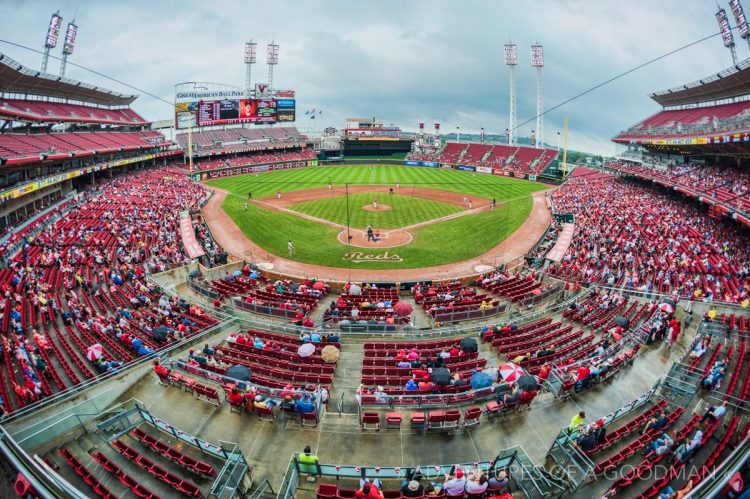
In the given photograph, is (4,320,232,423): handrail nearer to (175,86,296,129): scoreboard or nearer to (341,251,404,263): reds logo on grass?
(341,251,404,263): reds logo on grass

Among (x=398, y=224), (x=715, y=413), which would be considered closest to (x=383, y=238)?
(x=398, y=224)

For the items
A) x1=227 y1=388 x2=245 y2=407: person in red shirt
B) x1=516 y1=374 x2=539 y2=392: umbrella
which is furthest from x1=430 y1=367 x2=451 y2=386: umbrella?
x1=227 y1=388 x2=245 y2=407: person in red shirt

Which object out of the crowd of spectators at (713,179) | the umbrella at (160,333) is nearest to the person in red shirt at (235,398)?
the umbrella at (160,333)

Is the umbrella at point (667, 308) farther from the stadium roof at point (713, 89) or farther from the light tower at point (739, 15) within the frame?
the light tower at point (739, 15)

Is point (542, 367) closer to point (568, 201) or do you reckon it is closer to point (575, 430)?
point (575, 430)

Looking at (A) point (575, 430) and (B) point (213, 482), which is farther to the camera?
(A) point (575, 430)

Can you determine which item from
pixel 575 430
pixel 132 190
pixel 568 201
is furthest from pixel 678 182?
pixel 132 190
